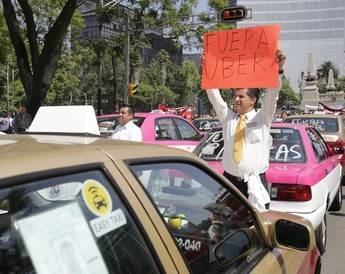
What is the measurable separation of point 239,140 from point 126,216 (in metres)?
2.98

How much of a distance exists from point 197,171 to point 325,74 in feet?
465

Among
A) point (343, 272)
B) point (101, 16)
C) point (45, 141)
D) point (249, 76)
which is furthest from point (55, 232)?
point (101, 16)

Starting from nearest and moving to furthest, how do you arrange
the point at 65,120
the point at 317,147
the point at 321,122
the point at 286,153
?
the point at 65,120 < the point at 286,153 < the point at 317,147 < the point at 321,122

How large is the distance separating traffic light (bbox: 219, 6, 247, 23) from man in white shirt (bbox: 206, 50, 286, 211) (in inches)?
567

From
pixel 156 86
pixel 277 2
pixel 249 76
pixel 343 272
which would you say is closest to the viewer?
pixel 249 76

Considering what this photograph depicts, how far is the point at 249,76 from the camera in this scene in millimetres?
5043

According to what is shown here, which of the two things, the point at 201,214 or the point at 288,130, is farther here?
the point at 288,130

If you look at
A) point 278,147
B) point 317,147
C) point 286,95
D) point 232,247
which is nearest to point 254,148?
point 278,147

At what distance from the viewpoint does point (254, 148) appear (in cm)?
470

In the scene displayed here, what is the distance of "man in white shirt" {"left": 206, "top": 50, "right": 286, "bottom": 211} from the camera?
461 centimetres

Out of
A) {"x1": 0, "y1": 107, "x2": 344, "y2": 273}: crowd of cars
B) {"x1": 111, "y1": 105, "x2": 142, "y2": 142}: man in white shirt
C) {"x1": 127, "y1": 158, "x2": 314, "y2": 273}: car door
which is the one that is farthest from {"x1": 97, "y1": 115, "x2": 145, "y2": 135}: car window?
{"x1": 127, "y1": 158, "x2": 314, "y2": 273}: car door

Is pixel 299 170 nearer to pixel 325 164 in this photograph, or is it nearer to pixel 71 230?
pixel 325 164

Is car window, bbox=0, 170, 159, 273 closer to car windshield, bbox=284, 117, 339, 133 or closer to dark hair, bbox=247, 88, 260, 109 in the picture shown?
dark hair, bbox=247, 88, 260, 109

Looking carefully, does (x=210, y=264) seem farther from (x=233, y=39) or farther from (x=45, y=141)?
(x=233, y=39)
